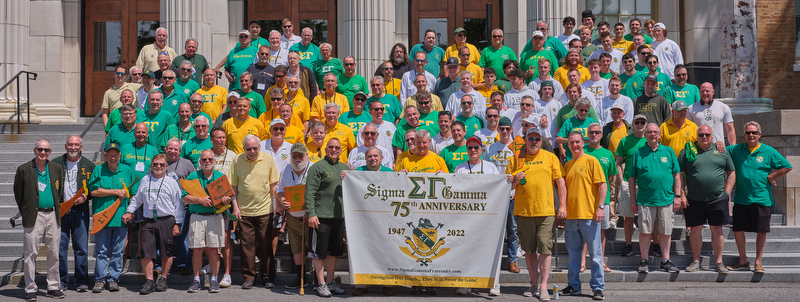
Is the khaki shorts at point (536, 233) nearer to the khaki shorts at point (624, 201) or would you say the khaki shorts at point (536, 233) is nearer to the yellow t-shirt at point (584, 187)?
the yellow t-shirt at point (584, 187)

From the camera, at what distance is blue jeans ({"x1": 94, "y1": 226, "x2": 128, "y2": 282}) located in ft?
30.9

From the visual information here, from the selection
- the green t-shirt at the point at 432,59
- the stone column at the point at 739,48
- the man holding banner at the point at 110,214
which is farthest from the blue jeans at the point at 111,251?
the stone column at the point at 739,48

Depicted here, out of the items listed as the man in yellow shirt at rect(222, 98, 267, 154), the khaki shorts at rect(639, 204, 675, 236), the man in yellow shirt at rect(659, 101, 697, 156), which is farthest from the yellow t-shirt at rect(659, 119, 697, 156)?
the man in yellow shirt at rect(222, 98, 267, 154)

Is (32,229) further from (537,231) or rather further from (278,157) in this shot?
(537,231)

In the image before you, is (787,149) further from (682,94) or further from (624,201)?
(624,201)

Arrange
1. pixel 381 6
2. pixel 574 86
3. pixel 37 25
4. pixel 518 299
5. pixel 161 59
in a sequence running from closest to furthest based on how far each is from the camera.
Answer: pixel 518 299 → pixel 574 86 → pixel 161 59 → pixel 381 6 → pixel 37 25

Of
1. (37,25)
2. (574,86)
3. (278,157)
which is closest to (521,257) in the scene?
(574,86)

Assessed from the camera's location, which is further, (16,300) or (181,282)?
(181,282)

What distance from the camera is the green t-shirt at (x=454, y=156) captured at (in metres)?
9.90

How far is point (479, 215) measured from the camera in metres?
9.17

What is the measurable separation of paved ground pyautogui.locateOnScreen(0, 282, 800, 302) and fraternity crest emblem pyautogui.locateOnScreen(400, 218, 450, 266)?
52cm

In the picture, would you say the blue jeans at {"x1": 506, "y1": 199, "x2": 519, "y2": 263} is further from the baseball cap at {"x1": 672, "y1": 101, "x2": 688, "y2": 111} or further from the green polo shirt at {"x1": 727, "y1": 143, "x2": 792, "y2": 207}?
the green polo shirt at {"x1": 727, "y1": 143, "x2": 792, "y2": 207}

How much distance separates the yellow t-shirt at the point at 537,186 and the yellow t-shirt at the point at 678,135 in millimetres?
2667

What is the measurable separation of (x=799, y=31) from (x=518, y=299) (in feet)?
45.1
